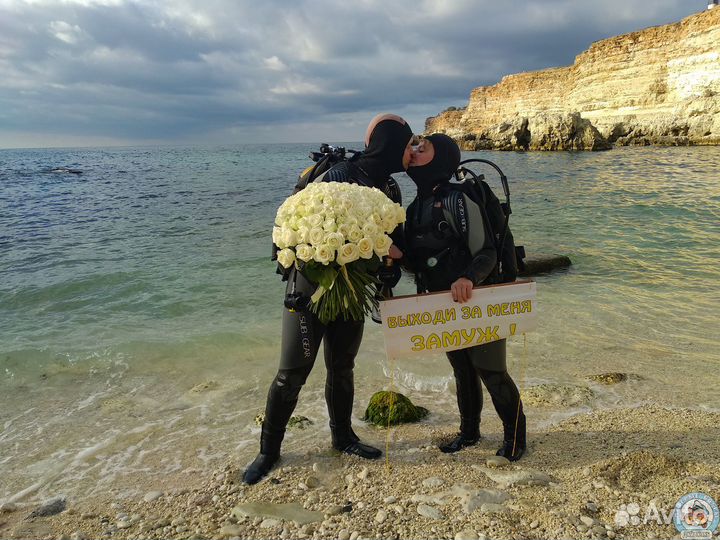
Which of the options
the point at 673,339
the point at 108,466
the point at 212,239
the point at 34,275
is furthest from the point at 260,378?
the point at 212,239

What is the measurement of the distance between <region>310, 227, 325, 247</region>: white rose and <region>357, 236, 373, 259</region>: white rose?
0.77 feet

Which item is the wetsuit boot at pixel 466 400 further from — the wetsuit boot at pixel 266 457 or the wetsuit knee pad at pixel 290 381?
the wetsuit boot at pixel 266 457

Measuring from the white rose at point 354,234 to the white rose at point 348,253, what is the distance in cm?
3

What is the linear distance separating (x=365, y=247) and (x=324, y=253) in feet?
0.87

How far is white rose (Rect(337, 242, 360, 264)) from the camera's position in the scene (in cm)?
304

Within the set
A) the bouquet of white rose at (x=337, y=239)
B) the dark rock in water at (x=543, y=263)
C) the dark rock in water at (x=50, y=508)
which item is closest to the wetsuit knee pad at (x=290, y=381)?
the bouquet of white rose at (x=337, y=239)

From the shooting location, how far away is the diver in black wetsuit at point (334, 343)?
11.6ft

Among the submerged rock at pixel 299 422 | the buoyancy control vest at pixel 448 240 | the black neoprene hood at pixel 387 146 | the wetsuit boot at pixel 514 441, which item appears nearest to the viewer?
the buoyancy control vest at pixel 448 240

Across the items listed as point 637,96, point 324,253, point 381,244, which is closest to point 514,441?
point 381,244

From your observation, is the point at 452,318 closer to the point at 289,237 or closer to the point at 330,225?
the point at 330,225

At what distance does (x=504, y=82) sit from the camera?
8181 cm

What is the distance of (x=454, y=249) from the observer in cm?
347

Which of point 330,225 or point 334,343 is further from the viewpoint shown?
point 334,343

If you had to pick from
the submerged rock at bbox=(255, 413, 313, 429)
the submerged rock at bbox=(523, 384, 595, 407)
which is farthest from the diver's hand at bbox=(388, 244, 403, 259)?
the submerged rock at bbox=(523, 384, 595, 407)
